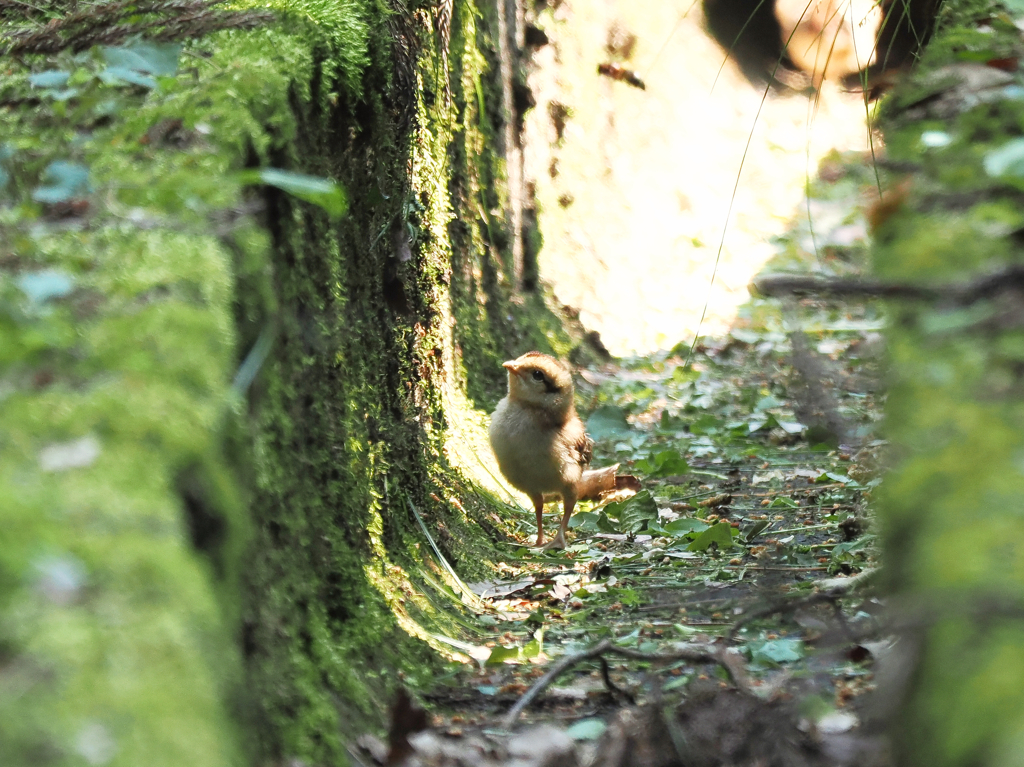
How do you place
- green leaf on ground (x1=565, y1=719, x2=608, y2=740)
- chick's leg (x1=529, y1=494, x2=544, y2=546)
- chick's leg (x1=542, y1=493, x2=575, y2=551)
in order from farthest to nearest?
chick's leg (x1=529, y1=494, x2=544, y2=546) → chick's leg (x1=542, y1=493, x2=575, y2=551) → green leaf on ground (x1=565, y1=719, x2=608, y2=740)

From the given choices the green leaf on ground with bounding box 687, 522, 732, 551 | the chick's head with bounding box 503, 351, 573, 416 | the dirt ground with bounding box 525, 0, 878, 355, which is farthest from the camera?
the dirt ground with bounding box 525, 0, 878, 355

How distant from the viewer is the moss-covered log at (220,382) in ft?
5.24

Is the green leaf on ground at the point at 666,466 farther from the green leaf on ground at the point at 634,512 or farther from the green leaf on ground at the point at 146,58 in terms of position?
the green leaf on ground at the point at 146,58

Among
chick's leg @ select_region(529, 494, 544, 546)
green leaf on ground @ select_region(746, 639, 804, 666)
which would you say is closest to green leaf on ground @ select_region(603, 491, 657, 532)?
chick's leg @ select_region(529, 494, 544, 546)

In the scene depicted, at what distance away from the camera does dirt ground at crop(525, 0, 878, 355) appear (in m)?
8.52

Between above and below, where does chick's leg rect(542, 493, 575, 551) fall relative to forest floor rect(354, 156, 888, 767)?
below

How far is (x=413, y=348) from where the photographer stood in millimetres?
4789

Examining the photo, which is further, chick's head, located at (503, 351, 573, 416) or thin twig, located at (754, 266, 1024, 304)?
chick's head, located at (503, 351, 573, 416)

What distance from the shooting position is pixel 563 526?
17.9 feet

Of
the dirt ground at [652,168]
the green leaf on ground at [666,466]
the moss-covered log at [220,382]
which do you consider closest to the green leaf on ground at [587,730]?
the moss-covered log at [220,382]

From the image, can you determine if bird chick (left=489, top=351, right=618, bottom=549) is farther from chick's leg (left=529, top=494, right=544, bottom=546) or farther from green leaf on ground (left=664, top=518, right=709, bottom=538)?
green leaf on ground (left=664, top=518, right=709, bottom=538)

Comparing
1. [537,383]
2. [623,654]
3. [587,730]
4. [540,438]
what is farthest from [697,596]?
[537,383]

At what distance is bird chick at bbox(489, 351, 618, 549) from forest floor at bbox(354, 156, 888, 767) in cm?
23

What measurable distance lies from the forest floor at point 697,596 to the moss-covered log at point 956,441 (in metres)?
0.32
